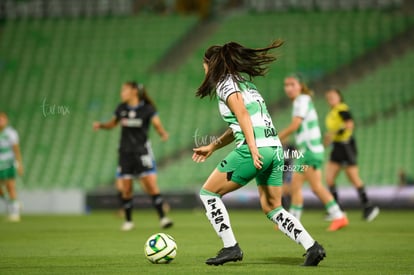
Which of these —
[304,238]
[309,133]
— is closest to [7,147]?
[309,133]

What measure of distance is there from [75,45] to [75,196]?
7.75 metres

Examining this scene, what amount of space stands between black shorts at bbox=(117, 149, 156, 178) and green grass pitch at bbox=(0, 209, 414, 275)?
0.97 m

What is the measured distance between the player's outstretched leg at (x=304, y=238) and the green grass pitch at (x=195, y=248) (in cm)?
10

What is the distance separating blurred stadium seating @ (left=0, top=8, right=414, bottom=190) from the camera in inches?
958

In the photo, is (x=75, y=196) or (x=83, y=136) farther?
(x=83, y=136)

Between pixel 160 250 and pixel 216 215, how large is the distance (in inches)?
30.8

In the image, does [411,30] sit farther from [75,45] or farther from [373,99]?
[75,45]

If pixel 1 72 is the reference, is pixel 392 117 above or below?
below

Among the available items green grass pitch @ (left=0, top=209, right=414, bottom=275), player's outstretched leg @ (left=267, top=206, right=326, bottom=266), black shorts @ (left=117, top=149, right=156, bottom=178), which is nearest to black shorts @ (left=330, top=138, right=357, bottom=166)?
green grass pitch @ (left=0, top=209, right=414, bottom=275)

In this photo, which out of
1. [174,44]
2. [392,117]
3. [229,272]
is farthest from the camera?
[174,44]

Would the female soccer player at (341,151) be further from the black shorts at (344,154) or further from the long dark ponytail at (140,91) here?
the long dark ponytail at (140,91)

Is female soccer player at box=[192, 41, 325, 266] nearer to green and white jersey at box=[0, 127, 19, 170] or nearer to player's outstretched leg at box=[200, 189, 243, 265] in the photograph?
player's outstretched leg at box=[200, 189, 243, 265]

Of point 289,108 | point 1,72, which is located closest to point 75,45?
point 1,72

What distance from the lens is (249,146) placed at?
780 centimetres
